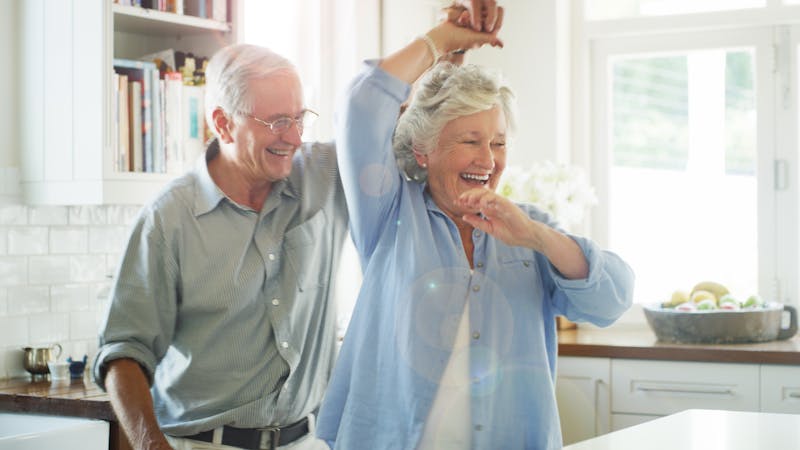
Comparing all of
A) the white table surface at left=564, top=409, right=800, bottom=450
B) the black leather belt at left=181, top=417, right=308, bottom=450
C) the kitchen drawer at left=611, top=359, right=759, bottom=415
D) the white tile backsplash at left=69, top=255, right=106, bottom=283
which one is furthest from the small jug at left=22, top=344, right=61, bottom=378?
the kitchen drawer at left=611, top=359, right=759, bottom=415

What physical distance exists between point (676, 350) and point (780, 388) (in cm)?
37

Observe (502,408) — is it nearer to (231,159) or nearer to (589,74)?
(231,159)

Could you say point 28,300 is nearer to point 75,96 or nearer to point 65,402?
point 65,402

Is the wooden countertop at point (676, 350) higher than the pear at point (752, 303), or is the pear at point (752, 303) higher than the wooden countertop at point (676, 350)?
the pear at point (752, 303)

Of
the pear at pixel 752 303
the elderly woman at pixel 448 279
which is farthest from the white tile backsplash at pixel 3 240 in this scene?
the pear at pixel 752 303

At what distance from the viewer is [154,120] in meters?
2.90

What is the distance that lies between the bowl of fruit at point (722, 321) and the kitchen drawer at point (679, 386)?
160mm

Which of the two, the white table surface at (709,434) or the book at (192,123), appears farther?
the book at (192,123)

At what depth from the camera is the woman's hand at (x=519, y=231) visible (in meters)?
1.70

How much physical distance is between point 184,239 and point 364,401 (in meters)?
0.51

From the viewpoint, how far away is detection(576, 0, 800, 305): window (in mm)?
4223

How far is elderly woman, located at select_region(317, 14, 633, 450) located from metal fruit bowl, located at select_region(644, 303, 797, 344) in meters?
1.94

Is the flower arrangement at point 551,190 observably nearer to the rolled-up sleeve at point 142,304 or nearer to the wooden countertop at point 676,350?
the wooden countertop at point 676,350

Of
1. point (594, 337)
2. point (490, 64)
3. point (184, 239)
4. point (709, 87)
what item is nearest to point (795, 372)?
point (594, 337)
